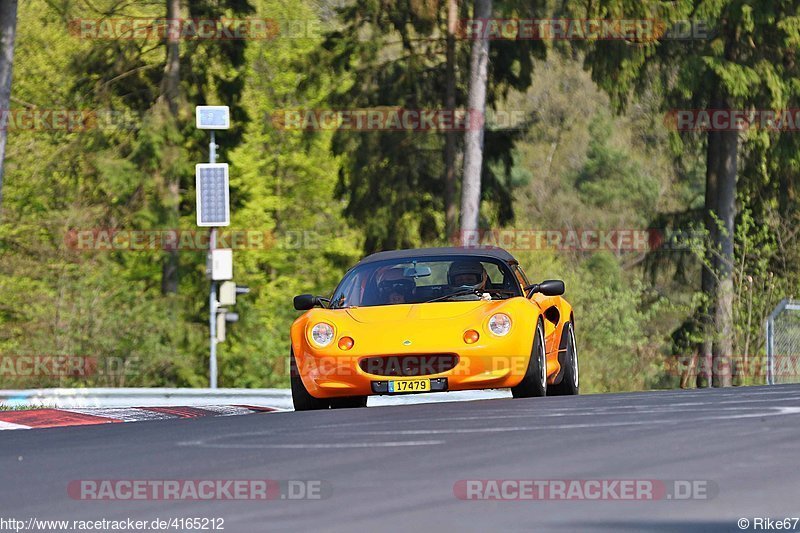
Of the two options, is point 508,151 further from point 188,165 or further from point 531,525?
point 531,525

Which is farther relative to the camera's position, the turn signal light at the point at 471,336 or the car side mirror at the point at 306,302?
the car side mirror at the point at 306,302

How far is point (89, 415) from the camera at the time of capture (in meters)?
12.8

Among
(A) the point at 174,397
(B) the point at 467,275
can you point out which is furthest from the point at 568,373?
(A) the point at 174,397

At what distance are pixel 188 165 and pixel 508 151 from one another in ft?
30.8

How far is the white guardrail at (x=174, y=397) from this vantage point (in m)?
16.1

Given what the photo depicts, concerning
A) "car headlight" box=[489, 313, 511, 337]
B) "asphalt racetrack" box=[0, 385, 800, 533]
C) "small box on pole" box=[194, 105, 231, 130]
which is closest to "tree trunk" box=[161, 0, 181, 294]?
"small box on pole" box=[194, 105, 231, 130]

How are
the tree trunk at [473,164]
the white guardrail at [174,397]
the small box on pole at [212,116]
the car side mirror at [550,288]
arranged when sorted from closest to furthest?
the car side mirror at [550,288] → the white guardrail at [174,397] → the tree trunk at [473,164] → the small box on pole at [212,116]

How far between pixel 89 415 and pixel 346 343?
2.24 meters

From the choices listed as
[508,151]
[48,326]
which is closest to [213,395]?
[508,151]

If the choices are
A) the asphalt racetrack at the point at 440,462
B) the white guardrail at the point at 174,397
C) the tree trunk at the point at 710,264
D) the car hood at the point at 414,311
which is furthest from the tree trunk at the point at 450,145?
the asphalt racetrack at the point at 440,462

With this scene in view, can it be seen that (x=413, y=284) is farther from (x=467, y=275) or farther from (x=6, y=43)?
(x=6, y=43)

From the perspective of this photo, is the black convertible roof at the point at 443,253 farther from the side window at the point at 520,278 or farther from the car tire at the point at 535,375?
the car tire at the point at 535,375

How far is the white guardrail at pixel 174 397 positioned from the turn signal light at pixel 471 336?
3.12 metres

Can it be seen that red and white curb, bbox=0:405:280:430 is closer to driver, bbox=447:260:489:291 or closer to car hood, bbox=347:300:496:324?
car hood, bbox=347:300:496:324
